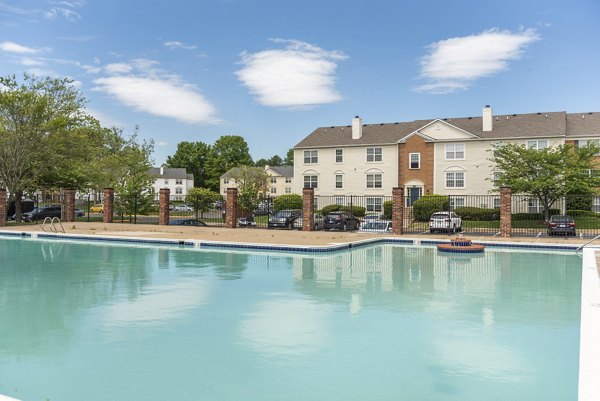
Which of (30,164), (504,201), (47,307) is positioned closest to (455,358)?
(47,307)

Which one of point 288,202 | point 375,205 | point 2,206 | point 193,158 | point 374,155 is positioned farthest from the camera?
point 193,158

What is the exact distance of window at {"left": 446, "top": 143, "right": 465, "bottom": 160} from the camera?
43.7 metres

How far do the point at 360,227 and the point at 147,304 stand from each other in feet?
67.0

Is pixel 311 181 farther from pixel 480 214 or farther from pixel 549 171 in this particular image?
pixel 549 171

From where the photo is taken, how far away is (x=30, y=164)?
32094mm

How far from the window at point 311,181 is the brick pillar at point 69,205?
2338 centimetres

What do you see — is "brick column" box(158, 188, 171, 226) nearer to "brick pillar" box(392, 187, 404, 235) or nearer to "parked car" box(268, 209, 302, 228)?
"parked car" box(268, 209, 302, 228)

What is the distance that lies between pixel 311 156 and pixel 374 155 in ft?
22.8

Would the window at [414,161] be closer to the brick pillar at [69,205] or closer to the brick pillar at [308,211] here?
the brick pillar at [308,211]

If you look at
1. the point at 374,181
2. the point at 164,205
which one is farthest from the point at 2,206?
the point at 374,181

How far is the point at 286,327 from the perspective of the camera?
318 inches

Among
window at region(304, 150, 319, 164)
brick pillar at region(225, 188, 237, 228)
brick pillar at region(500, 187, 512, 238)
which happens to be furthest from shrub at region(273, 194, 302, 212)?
brick pillar at region(500, 187, 512, 238)

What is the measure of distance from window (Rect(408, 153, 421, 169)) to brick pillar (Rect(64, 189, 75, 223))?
29.1m

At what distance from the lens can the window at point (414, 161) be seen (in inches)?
1778
